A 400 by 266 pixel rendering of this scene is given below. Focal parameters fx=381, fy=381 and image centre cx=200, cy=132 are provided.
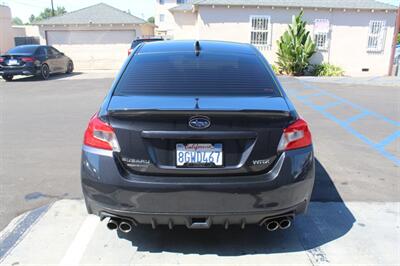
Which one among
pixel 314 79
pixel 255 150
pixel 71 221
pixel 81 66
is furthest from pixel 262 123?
pixel 81 66

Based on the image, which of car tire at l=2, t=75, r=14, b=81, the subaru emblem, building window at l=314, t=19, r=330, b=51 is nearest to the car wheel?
car tire at l=2, t=75, r=14, b=81

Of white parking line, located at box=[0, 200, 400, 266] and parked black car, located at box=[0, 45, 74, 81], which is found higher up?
parked black car, located at box=[0, 45, 74, 81]

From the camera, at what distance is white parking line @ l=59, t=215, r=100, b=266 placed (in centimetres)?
310

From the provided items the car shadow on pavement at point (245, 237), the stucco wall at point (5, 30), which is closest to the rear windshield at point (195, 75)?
the car shadow on pavement at point (245, 237)

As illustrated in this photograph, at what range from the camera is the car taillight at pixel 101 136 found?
9.16 feet

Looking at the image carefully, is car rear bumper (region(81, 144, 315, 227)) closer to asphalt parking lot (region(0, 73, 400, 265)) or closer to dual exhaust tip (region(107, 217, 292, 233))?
dual exhaust tip (region(107, 217, 292, 233))

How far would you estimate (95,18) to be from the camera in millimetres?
25281

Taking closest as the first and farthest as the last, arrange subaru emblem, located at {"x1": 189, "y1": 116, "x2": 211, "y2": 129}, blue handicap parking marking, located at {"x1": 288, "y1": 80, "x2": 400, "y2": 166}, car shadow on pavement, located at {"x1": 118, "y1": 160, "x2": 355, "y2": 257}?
subaru emblem, located at {"x1": 189, "y1": 116, "x2": 211, "y2": 129} → car shadow on pavement, located at {"x1": 118, "y1": 160, "x2": 355, "y2": 257} → blue handicap parking marking, located at {"x1": 288, "y1": 80, "x2": 400, "y2": 166}

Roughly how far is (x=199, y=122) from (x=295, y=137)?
0.75 metres

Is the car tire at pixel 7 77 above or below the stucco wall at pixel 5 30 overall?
below

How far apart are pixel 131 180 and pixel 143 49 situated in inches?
66.7

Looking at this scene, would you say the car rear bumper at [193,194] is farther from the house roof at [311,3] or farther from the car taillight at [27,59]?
the house roof at [311,3]

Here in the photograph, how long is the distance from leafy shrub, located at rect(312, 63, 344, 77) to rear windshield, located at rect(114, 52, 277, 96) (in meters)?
15.9

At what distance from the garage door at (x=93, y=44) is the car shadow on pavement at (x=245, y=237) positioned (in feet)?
72.6
